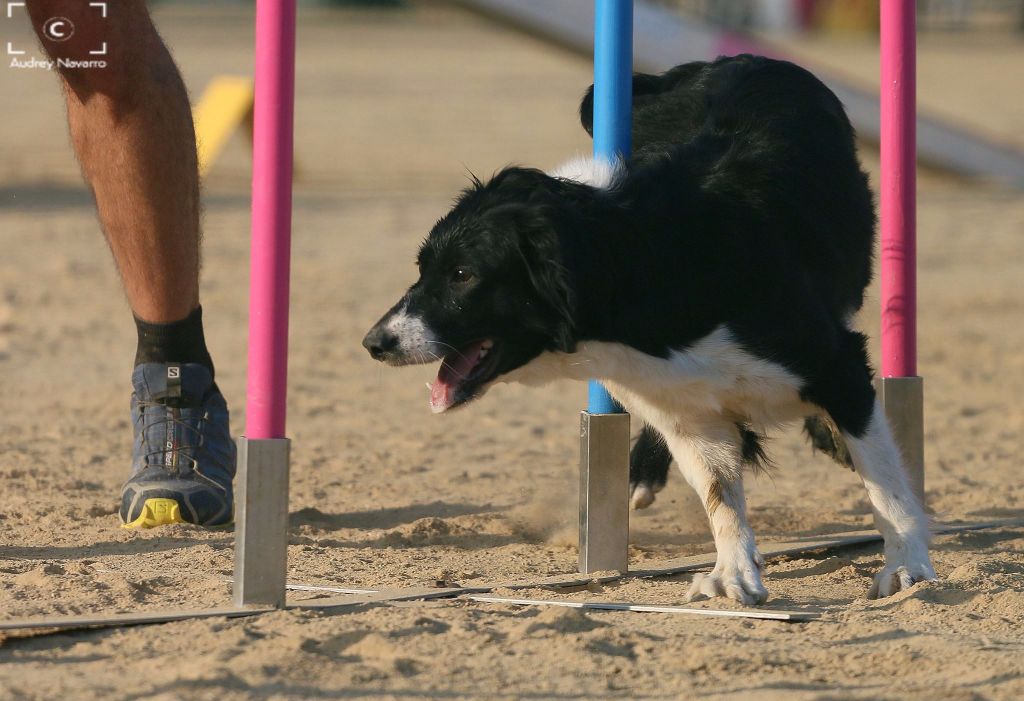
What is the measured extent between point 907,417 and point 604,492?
96cm

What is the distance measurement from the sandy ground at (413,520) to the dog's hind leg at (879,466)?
0.10 meters

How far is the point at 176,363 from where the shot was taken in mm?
4059

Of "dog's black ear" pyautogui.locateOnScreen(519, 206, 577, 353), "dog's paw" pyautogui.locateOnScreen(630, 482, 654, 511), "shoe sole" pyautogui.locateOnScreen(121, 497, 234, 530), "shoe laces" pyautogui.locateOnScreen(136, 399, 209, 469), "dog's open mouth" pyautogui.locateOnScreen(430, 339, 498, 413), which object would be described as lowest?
"shoe sole" pyautogui.locateOnScreen(121, 497, 234, 530)

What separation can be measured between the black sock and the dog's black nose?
89cm

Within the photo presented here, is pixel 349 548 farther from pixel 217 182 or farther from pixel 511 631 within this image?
pixel 217 182

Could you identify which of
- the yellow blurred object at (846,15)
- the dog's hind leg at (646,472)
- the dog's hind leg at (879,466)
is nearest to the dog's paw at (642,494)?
the dog's hind leg at (646,472)

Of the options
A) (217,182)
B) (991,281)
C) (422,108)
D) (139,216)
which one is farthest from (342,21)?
(139,216)

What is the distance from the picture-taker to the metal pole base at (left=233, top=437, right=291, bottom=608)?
300cm

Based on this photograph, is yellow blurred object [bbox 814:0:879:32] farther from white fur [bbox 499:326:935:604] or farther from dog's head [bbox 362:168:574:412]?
dog's head [bbox 362:168:574:412]

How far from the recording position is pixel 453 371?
3.38 meters

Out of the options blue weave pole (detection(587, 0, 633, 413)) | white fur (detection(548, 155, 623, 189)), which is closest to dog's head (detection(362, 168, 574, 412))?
white fur (detection(548, 155, 623, 189))

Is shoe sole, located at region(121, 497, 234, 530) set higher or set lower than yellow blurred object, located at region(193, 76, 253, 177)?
lower

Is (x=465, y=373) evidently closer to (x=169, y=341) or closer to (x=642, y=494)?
(x=169, y=341)

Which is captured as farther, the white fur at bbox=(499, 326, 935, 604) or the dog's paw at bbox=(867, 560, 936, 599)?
the dog's paw at bbox=(867, 560, 936, 599)
